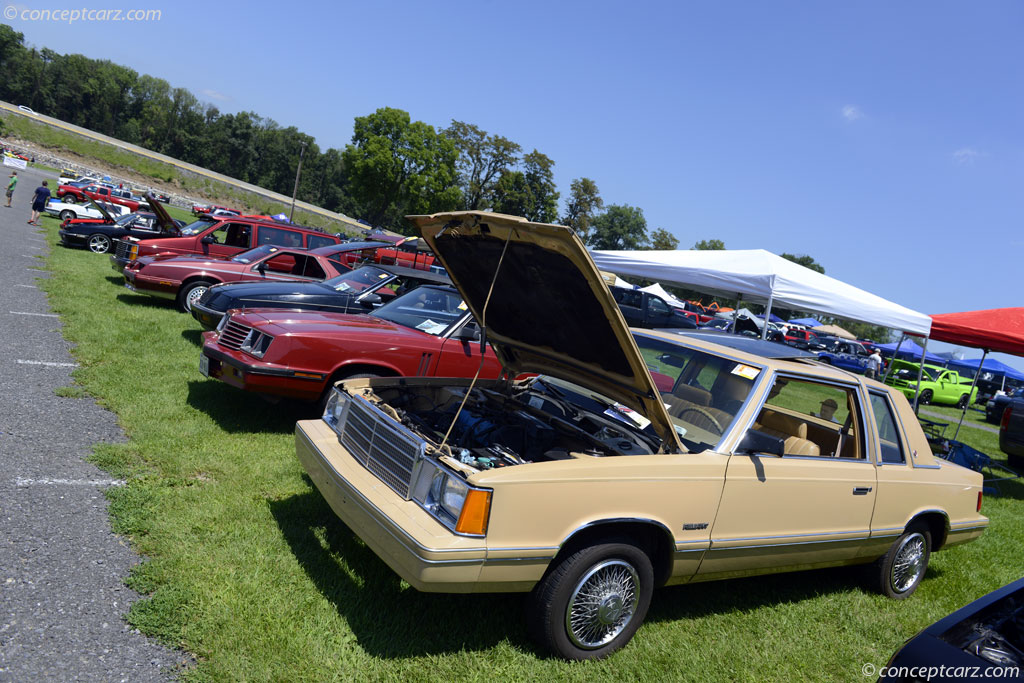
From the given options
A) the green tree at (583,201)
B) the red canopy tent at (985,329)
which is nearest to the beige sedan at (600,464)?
the red canopy tent at (985,329)

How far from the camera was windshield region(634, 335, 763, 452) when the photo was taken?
147 inches

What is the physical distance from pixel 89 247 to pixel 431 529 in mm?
18541

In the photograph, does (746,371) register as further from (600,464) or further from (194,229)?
(194,229)

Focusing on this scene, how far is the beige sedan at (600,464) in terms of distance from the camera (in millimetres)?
2938

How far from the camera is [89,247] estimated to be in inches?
680

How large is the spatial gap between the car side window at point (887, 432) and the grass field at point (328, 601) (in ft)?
3.52

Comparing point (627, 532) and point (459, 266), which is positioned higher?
point (459, 266)

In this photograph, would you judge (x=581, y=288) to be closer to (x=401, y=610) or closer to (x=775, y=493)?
(x=775, y=493)

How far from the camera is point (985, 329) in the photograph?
956 centimetres

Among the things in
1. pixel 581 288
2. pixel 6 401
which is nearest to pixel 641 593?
pixel 581 288

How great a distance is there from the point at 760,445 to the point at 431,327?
12.0 feet

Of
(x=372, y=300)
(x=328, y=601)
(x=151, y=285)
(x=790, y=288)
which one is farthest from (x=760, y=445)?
(x=151, y=285)

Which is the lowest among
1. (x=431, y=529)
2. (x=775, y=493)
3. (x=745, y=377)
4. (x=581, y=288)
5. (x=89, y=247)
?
(x=89, y=247)

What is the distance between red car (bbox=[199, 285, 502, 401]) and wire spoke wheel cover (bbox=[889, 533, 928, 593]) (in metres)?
3.43
